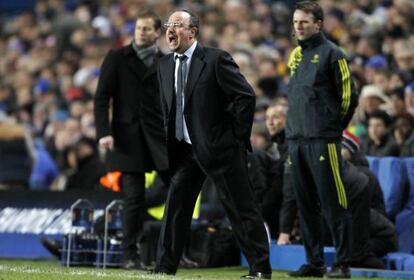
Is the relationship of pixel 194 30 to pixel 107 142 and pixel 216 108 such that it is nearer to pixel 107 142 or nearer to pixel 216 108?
pixel 216 108

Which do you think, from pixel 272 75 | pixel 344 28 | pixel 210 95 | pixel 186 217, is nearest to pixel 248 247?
pixel 186 217

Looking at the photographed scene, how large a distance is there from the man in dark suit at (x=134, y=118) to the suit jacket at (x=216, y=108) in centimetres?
206

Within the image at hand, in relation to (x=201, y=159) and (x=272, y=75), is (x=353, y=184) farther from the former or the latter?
(x=272, y=75)

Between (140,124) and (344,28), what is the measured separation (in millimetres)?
9014

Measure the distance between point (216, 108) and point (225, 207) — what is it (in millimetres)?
780

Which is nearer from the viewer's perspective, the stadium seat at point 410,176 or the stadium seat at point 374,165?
the stadium seat at point 410,176

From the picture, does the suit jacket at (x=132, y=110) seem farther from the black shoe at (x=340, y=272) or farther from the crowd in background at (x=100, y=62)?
the crowd in background at (x=100, y=62)

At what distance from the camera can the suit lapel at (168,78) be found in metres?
9.75

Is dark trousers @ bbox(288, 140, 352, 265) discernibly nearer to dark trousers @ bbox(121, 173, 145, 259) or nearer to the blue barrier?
the blue barrier

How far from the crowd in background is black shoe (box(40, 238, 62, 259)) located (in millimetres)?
2524

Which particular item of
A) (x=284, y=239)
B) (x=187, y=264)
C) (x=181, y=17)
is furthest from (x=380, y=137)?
(x=181, y=17)

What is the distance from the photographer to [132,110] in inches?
467

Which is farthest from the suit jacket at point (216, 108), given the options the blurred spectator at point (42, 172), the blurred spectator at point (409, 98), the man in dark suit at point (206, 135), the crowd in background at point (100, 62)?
the blurred spectator at point (42, 172)

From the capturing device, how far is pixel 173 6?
25.2 meters
